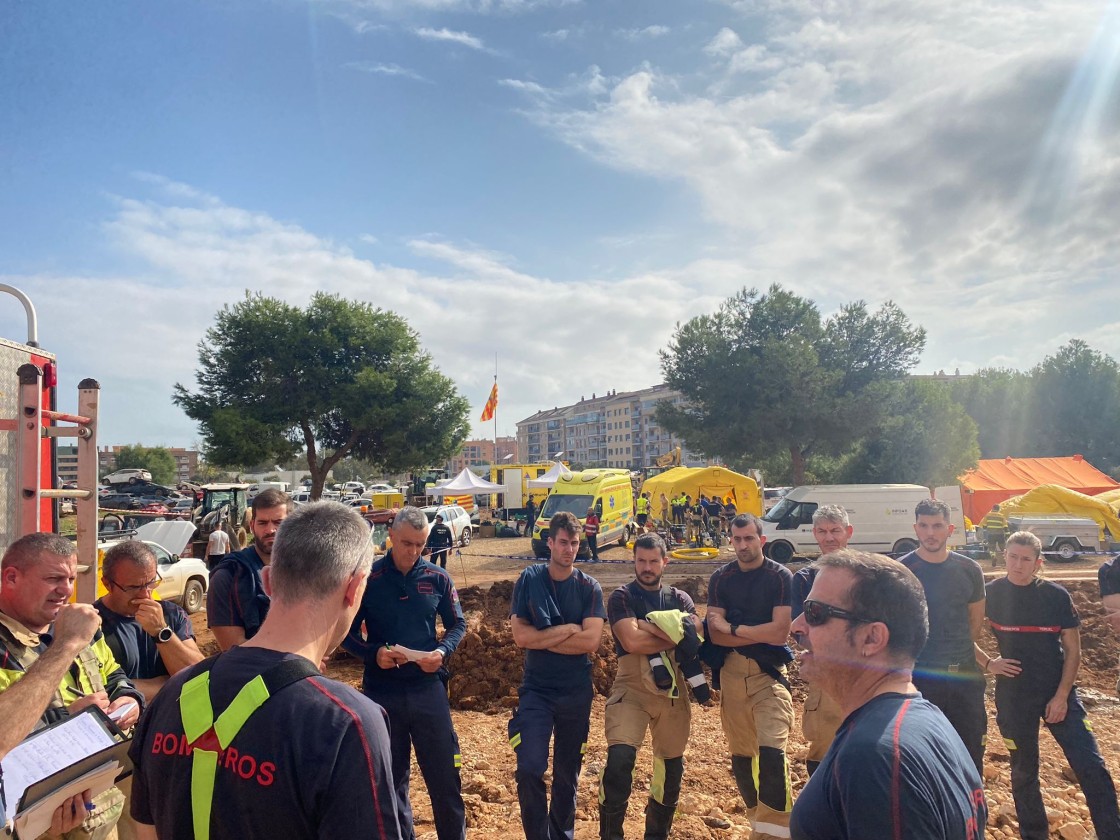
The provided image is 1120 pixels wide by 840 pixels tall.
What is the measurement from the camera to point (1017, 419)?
5228 cm

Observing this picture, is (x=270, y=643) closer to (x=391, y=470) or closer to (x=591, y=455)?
(x=391, y=470)

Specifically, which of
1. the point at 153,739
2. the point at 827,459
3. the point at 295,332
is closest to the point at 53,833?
the point at 153,739

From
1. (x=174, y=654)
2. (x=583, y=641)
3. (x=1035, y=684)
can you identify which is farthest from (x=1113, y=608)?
(x=174, y=654)

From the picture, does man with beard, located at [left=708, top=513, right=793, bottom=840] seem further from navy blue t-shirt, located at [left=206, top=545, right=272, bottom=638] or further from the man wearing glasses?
the man wearing glasses

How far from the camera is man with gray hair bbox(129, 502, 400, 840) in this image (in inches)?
58.5

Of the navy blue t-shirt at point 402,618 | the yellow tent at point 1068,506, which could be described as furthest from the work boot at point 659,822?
the yellow tent at point 1068,506

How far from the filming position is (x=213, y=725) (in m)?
1.54

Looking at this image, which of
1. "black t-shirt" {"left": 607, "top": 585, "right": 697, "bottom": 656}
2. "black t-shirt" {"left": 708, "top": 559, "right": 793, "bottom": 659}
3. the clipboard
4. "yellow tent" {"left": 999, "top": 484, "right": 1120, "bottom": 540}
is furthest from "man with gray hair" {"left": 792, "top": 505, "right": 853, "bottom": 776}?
"yellow tent" {"left": 999, "top": 484, "right": 1120, "bottom": 540}

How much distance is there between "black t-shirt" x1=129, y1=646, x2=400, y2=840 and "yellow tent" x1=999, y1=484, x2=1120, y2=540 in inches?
905

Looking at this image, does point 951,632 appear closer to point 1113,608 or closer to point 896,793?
point 1113,608

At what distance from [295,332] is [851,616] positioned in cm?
2856

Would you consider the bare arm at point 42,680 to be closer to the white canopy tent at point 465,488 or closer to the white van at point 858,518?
the white van at point 858,518

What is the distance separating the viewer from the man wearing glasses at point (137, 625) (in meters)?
3.46

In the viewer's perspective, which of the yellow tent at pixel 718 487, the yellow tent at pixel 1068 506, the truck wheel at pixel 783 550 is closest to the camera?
the truck wheel at pixel 783 550
